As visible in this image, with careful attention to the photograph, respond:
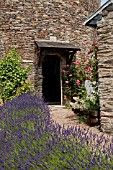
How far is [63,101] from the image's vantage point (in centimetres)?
1141

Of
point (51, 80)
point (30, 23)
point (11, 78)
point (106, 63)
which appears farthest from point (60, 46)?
point (106, 63)

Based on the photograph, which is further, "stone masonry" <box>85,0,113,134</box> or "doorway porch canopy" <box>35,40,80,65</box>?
"doorway porch canopy" <box>35,40,80,65</box>

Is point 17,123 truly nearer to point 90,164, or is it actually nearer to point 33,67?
point 90,164

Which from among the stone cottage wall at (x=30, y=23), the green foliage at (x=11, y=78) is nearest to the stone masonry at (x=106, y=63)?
the green foliage at (x=11, y=78)

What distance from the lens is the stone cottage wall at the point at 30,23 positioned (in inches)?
437

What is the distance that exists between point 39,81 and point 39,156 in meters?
8.70

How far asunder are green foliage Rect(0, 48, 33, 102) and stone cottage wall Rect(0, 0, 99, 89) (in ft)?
3.36

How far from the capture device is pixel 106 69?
595 centimetres

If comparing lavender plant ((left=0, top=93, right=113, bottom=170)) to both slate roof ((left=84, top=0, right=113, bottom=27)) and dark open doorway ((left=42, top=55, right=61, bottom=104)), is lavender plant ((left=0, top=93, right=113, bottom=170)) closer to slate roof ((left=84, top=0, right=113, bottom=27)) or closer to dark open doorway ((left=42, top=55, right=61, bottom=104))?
slate roof ((left=84, top=0, right=113, bottom=27))

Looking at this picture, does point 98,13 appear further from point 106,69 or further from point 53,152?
point 53,152

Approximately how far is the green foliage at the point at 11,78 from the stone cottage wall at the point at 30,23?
102 cm

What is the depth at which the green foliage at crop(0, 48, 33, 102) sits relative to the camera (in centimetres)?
972

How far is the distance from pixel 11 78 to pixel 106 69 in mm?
4809

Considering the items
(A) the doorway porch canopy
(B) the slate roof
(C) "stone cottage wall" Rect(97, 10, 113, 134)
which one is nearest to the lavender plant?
(C) "stone cottage wall" Rect(97, 10, 113, 134)
